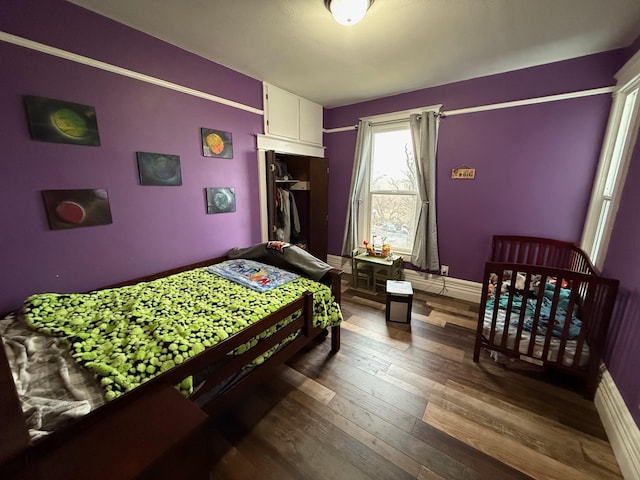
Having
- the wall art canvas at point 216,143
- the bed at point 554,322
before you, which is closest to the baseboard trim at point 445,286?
the bed at point 554,322

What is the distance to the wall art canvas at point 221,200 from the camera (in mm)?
2510

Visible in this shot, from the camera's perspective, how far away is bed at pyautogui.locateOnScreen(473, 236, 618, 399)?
1578mm

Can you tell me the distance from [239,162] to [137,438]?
2.45 meters

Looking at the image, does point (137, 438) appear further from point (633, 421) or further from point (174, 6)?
point (174, 6)

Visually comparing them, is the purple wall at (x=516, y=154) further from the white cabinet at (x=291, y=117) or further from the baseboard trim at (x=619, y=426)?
the baseboard trim at (x=619, y=426)

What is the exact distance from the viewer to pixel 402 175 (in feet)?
10.9

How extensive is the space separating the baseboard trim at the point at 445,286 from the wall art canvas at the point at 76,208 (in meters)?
3.22

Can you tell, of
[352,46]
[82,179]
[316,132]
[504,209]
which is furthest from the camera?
[316,132]

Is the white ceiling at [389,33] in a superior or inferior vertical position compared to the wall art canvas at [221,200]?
superior

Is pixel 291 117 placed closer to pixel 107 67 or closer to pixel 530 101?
pixel 107 67

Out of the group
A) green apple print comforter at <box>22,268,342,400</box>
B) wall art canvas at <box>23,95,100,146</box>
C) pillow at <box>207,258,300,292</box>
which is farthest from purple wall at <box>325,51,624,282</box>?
wall art canvas at <box>23,95,100,146</box>

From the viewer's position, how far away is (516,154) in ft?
8.36

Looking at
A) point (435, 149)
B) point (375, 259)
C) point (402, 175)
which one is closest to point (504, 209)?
point (435, 149)

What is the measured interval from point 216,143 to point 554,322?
3.14m
